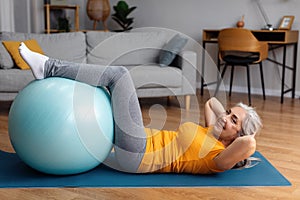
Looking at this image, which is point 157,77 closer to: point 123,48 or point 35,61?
point 123,48

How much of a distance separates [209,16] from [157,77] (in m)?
1.88

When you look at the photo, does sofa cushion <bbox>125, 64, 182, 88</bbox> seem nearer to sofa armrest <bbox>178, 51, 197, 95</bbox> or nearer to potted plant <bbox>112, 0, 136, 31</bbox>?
sofa armrest <bbox>178, 51, 197, 95</bbox>

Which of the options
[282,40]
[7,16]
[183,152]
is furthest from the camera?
[7,16]

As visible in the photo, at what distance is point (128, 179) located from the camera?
2.25m

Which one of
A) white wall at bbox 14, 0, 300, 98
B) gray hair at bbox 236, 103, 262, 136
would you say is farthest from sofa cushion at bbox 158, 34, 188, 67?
gray hair at bbox 236, 103, 262, 136

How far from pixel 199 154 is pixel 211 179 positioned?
148 mm

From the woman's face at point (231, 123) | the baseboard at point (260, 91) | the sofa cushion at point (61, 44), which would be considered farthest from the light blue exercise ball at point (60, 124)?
the baseboard at point (260, 91)

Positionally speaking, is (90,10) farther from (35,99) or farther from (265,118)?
(35,99)

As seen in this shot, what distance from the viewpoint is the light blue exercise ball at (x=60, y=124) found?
2070mm

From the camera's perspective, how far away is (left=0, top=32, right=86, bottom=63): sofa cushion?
4440 millimetres

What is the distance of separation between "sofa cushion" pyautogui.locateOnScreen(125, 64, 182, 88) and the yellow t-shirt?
187cm

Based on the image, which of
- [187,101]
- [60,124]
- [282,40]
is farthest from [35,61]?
[282,40]

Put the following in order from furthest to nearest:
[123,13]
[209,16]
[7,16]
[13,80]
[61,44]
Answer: [123,13] < [7,16] < [209,16] < [61,44] < [13,80]

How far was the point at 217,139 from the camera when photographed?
233 cm
